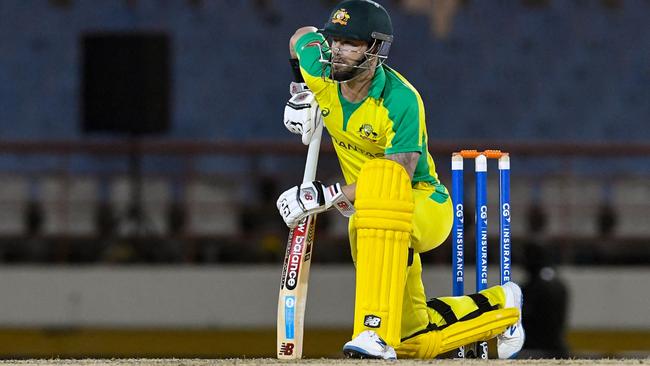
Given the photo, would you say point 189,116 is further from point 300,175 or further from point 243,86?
point 300,175

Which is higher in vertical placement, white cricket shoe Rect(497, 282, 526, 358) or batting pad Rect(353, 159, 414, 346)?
batting pad Rect(353, 159, 414, 346)

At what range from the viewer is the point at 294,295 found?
13.2 feet

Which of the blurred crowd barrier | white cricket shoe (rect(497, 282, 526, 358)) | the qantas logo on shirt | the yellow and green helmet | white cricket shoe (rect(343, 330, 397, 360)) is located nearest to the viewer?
white cricket shoe (rect(343, 330, 397, 360))

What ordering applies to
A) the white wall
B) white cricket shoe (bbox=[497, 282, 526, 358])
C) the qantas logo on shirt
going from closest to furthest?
1. the qantas logo on shirt
2. white cricket shoe (bbox=[497, 282, 526, 358])
3. the white wall

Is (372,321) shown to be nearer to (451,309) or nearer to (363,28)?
(451,309)

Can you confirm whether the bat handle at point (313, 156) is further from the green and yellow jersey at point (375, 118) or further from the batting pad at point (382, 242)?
the batting pad at point (382, 242)

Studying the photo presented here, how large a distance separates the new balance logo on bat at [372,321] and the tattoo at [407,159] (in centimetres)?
39

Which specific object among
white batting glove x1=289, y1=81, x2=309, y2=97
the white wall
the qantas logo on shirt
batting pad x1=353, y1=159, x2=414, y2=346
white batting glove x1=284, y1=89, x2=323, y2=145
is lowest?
the white wall

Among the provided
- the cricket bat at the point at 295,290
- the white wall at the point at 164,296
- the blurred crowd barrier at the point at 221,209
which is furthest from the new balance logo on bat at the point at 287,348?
the blurred crowd barrier at the point at 221,209

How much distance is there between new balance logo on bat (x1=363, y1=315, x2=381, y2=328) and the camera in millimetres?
3709

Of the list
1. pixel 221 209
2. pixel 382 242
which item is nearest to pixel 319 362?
pixel 382 242

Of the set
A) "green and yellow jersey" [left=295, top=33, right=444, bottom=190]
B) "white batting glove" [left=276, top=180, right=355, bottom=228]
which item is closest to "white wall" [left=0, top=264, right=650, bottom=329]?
"green and yellow jersey" [left=295, top=33, right=444, bottom=190]

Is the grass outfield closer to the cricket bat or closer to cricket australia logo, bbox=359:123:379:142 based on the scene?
the cricket bat

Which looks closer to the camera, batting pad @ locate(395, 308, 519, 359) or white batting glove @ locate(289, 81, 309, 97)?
batting pad @ locate(395, 308, 519, 359)
